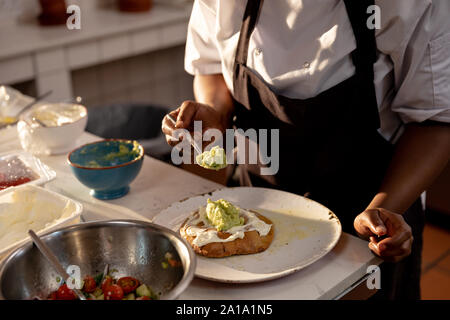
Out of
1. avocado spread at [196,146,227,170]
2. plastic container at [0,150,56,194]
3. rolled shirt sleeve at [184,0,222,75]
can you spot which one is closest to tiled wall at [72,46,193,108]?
rolled shirt sleeve at [184,0,222,75]

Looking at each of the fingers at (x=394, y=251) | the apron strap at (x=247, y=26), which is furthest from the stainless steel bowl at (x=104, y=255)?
the apron strap at (x=247, y=26)

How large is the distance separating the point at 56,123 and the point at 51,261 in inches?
36.3

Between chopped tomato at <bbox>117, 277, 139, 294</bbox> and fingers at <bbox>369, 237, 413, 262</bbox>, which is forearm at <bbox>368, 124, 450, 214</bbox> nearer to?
fingers at <bbox>369, 237, 413, 262</bbox>

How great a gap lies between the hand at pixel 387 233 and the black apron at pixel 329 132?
0.34 meters

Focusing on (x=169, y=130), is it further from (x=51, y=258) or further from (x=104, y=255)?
(x=51, y=258)

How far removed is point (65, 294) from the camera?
1095 millimetres

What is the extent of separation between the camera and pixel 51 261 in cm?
107

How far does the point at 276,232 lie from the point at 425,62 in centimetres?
56

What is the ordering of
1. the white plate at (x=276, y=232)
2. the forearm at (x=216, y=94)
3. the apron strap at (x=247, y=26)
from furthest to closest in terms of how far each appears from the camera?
1. the forearm at (x=216, y=94)
2. the apron strap at (x=247, y=26)
3. the white plate at (x=276, y=232)

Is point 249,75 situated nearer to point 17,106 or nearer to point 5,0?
point 17,106

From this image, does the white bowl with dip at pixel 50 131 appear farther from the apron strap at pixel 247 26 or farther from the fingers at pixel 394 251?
the fingers at pixel 394 251

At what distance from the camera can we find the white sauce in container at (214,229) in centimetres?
124

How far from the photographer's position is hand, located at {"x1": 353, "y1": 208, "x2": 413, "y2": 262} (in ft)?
3.84

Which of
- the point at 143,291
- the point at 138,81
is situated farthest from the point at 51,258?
the point at 138,81
